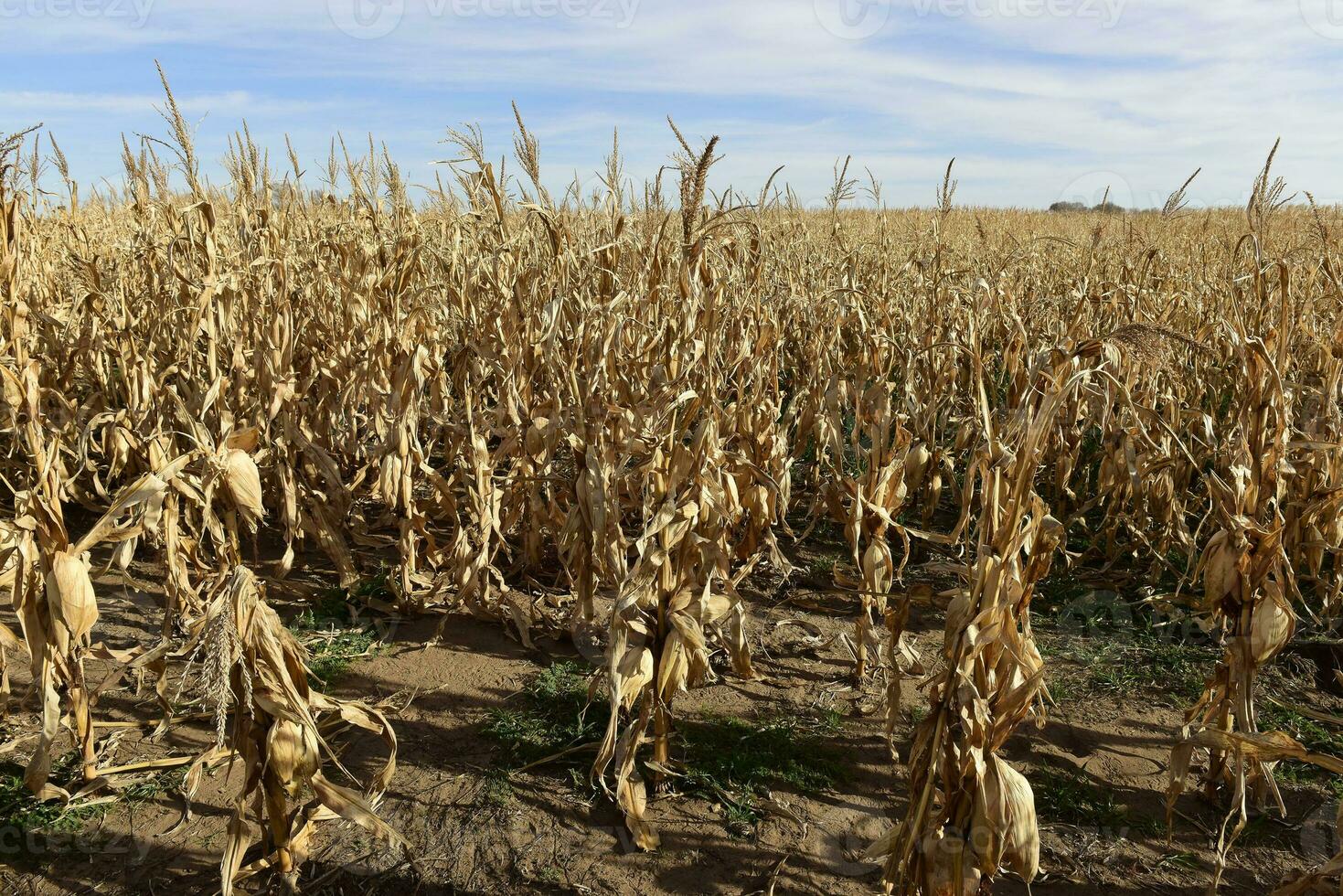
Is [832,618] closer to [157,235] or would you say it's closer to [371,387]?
[371,387]

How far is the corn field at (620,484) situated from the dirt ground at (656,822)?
3.3 inches

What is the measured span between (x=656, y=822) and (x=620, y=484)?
4.39 feet

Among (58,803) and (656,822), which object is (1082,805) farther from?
(58,803)

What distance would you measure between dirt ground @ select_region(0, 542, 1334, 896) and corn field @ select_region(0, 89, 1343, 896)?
0.08 meters

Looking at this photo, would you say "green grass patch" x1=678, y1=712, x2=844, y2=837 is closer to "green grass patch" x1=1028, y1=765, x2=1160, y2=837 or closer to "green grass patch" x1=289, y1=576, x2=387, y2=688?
"green grass patch" x1=1028, y1=765, x2=1160, y2=837

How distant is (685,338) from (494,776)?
5.13ft

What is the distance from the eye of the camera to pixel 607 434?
279 cm

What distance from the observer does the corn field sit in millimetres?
1818

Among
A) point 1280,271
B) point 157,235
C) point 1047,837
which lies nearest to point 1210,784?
point 1047,837

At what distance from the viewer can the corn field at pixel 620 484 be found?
5.97ft
